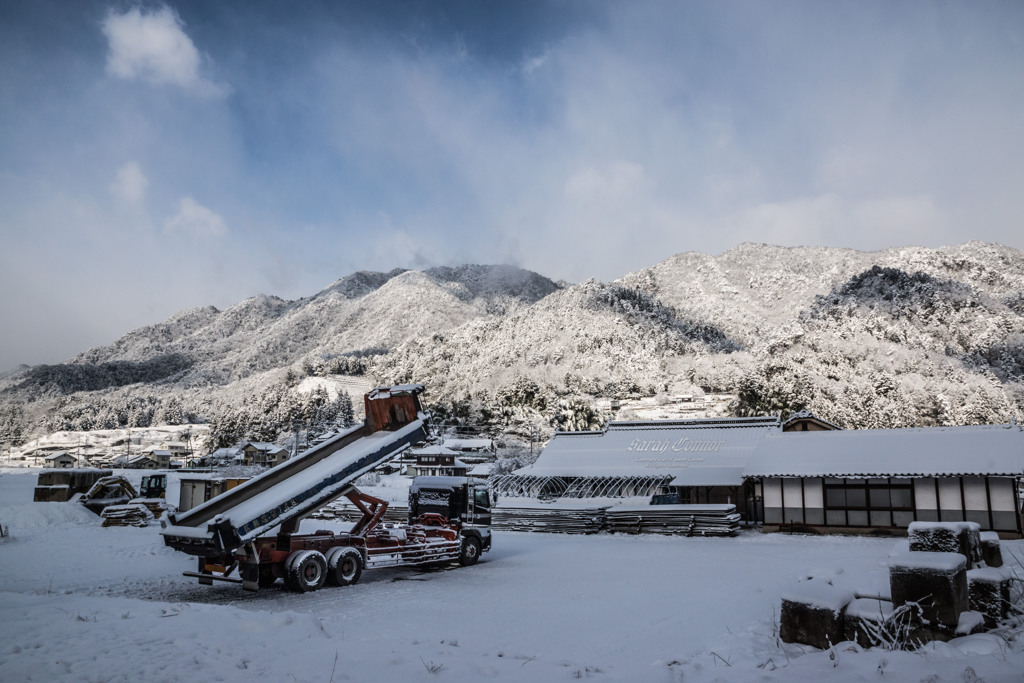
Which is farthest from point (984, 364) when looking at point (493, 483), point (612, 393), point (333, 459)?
point (333, 459)

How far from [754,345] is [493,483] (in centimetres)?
13922

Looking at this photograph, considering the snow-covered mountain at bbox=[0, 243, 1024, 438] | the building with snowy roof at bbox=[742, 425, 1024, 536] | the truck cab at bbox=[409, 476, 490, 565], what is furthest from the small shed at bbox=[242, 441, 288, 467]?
the building with snowy roof at bbox=[742, 425, 1024, 536]

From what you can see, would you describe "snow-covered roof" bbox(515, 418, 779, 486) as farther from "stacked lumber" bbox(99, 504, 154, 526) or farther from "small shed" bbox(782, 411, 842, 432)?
"stacked lumber" bbox(99, 504, 154, 526)

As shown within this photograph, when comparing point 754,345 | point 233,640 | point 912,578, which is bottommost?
point 233,640

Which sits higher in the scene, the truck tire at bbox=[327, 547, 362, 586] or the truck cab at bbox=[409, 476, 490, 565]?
the truck cab at bbox=[409, 476, 490, 565]

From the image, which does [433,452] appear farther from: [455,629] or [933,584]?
[933,584]

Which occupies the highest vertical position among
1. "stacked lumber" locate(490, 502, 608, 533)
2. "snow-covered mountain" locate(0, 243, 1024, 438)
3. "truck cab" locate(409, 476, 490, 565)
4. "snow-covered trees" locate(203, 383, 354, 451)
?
"snow-covered mountain" locate(0, 243, 1024, 438)

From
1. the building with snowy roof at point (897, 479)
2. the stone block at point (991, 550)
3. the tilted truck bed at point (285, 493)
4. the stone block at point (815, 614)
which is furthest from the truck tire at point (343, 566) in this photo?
the building with snowy roof at point (897, 479)

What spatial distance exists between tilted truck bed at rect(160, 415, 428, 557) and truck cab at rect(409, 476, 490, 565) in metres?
3.89

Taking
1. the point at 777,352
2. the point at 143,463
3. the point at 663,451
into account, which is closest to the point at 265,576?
the point at 663,451

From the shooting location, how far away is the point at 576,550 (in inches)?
866

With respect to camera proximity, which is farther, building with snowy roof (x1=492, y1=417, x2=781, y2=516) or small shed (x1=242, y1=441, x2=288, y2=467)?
small shed (x1=242, y1=441, x2=288, y2=467)

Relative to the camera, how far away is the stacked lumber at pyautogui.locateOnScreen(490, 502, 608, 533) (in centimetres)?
2900

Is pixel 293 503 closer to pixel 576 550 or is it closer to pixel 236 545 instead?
pixel 236 545
